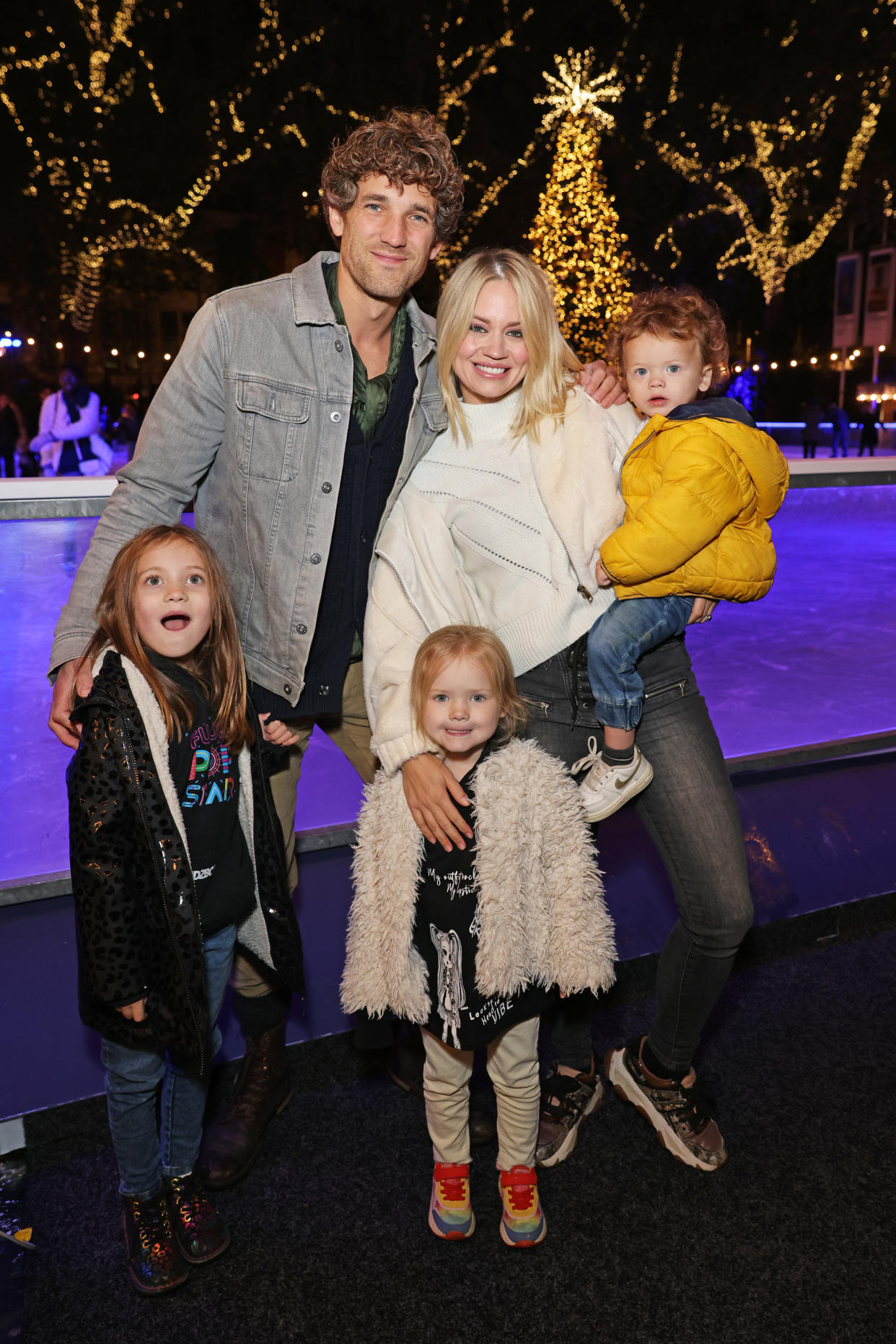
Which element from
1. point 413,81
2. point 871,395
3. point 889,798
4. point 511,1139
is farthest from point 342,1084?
point 871,395

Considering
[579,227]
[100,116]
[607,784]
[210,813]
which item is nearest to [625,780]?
[607,784]

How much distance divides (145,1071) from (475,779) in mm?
747

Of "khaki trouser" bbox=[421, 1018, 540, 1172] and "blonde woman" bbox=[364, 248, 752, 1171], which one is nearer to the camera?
"blonde woman" bbox=[364, 248, 752, 1171]

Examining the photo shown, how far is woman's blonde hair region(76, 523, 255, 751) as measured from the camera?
5.12 ft

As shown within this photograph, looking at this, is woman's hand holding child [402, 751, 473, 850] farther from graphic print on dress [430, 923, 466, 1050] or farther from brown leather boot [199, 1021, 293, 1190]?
brown leather boot [199, 1021, 293, 1190]

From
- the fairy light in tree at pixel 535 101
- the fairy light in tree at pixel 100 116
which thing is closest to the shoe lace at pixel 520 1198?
the fairy light in tree at pixel 535 101

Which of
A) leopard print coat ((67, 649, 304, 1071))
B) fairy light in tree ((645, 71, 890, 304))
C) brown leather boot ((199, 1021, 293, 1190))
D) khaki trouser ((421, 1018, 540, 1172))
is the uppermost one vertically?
fairy light in tree ((645, 71, 890, 304))

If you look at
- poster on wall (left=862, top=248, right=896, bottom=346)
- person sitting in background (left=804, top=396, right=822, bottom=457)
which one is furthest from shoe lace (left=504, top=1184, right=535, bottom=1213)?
poster on wall (left=862, top=248, right=896, bottom=346)

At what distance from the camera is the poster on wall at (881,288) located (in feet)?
74.8

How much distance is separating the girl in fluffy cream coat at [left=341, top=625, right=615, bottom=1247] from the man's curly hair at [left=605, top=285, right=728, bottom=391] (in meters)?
0.67

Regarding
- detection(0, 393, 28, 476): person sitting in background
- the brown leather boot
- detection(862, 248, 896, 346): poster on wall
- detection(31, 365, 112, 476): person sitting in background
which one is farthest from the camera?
detection(862, 248, 896, 346): poster on wall

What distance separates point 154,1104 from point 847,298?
2616 cm

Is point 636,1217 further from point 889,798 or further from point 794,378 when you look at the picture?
point 794,378

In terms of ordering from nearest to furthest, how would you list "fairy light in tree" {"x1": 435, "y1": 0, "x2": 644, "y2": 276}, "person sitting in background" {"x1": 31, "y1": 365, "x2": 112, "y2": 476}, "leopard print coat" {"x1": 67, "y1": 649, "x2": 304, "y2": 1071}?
1. "leopard print coat" {"x1": 67, "y1": 649, "x2": 304, "y2": 1071}
2. "person sitting in background" {"x1": 31, "y1": 365, "x2": 112, "y2": 476}
3. "fairy light in tree" {"x1": 435, "y1": 0, "x2": 644, "y2": 276}
